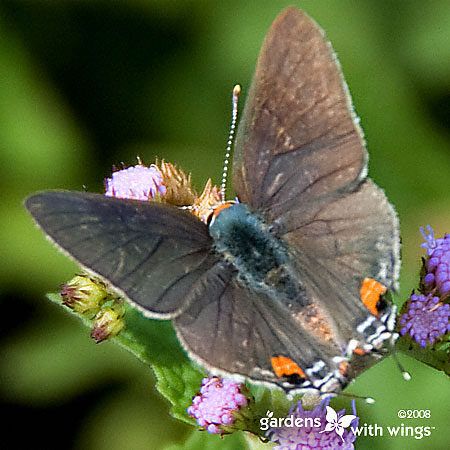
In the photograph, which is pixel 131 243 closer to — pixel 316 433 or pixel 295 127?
pixel 295 127

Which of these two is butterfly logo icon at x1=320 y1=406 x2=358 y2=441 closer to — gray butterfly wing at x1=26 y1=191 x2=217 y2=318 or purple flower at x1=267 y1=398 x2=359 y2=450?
purple flower at x1=267 y1=398 x2=359 y2=450

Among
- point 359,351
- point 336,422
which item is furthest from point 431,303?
point 359,351

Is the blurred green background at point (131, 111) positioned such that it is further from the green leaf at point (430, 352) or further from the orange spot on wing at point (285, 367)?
the orange spot on wing at point (285, 367)

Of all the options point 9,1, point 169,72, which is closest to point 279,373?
point 169,72

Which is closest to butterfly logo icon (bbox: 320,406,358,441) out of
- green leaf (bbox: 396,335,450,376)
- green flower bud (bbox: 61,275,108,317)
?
green leaf (bbox: 396,335,450,376)

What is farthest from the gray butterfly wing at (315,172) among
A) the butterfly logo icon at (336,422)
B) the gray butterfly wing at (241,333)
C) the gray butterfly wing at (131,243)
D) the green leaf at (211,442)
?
the green leaf at (211,442)

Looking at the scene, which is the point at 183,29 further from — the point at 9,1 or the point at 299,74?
the point at 299,74
